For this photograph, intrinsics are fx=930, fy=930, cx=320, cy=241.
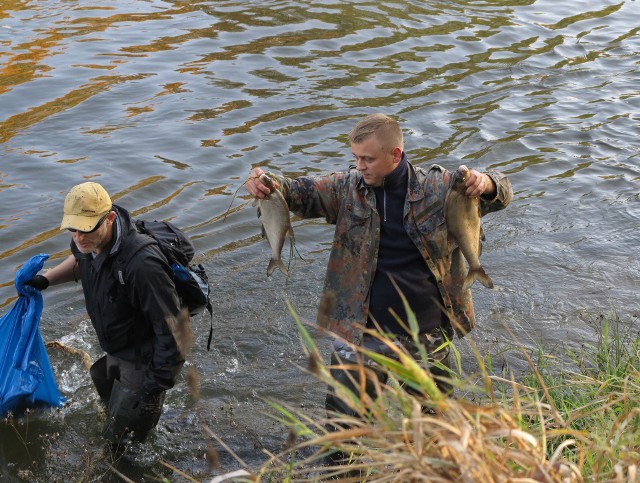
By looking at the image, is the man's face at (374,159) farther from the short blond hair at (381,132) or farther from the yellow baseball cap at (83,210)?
the yellow baseball cap at (83,210)

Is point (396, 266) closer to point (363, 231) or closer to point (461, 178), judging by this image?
point (363, 231)

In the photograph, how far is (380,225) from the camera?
5.52 m

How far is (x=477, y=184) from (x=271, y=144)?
6478 mm

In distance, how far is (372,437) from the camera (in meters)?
3.34

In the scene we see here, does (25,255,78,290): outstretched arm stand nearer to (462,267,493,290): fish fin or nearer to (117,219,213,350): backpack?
(117,219,213,350): backpack

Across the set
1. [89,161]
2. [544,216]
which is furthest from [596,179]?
[89,161]

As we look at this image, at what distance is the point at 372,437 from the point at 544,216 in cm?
734

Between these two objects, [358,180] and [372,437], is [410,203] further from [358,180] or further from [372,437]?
[372,437]

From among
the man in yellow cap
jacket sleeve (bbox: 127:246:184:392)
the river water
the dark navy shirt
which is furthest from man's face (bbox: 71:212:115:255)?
the dark navy shirt

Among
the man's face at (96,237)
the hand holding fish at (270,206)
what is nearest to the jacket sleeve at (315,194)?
the hand holding fish at (270,206)

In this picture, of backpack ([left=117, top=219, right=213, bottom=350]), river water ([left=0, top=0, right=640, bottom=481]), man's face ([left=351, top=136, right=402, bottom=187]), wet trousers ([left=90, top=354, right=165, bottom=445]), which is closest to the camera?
man's face ([left=351, top=136, right=402, bottom=187])

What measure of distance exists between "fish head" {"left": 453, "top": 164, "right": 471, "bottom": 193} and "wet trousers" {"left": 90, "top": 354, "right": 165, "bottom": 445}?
222 centimetres

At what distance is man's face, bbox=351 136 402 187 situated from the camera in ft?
17.3

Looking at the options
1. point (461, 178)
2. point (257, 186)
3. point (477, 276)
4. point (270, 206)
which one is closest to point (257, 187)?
point (257, 186)
